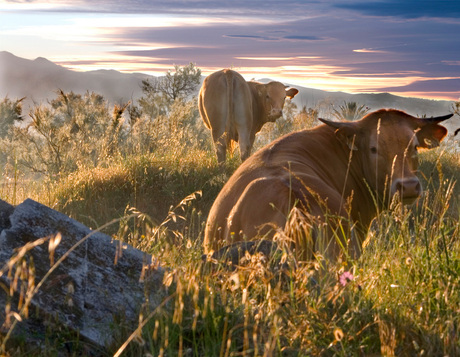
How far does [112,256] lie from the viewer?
3.71 meters

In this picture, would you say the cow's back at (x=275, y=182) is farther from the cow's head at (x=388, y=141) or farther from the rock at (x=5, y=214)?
the rock at (x=5, y=214)

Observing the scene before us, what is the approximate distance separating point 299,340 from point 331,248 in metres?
1.66

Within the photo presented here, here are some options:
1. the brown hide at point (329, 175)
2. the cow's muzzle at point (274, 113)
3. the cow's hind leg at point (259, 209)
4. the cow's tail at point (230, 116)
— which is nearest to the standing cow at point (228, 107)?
the cow's tail at point (230, 116)

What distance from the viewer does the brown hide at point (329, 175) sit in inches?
193

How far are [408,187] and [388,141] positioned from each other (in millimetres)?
605

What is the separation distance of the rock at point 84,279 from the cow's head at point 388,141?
268cm

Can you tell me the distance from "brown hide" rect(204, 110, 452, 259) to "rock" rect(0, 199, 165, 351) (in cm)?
127

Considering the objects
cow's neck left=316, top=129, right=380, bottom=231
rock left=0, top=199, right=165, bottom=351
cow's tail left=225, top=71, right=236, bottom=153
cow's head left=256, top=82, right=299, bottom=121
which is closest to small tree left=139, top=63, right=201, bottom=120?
cow's head left=256, top=82, right=299, bottom=121

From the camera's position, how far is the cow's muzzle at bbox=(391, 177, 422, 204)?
17.9 ft

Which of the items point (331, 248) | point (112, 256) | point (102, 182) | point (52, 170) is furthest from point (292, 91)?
point (112, 256)

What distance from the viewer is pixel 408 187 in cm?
547

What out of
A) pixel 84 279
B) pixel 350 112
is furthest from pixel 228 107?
pixel 84 279

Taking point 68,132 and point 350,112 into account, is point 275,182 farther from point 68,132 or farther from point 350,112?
point 350,112

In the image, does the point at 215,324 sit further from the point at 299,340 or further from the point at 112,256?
the point at 112,256
